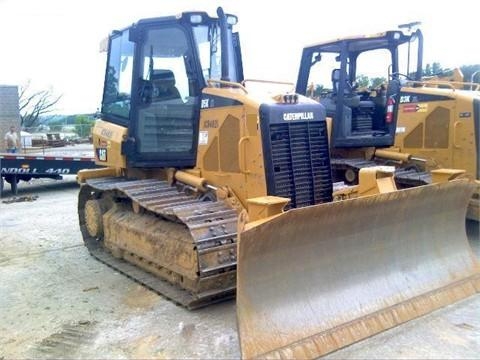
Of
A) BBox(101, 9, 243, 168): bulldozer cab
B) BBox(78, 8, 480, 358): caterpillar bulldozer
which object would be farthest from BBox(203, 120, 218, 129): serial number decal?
BBox(101, 9, 243, 168): bulldozer cab

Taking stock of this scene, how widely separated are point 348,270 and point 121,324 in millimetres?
1960

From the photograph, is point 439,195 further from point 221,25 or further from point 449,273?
point 221,25

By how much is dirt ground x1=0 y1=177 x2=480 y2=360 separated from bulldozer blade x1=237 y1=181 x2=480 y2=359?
19 centimetres

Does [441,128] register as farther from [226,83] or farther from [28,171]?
[28,171]

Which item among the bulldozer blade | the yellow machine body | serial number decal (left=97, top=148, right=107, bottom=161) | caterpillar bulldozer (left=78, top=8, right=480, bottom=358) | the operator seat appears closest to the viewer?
the bulldozer blade

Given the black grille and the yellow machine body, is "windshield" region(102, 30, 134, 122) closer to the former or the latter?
the black grille

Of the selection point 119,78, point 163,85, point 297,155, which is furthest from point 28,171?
point 297,155

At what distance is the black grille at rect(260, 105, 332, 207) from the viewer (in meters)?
4.78

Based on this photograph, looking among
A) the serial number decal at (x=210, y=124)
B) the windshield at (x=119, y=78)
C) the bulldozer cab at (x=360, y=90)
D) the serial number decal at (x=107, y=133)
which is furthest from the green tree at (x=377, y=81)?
the serial number decal at (x=107, y=133)

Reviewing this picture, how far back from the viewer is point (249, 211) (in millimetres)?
3889

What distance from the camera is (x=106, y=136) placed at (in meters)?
6.47

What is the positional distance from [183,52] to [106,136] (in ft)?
5.36

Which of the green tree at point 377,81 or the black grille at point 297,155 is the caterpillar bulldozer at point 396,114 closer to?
the green tree at point 377,81

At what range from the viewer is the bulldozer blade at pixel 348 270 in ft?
12.0
